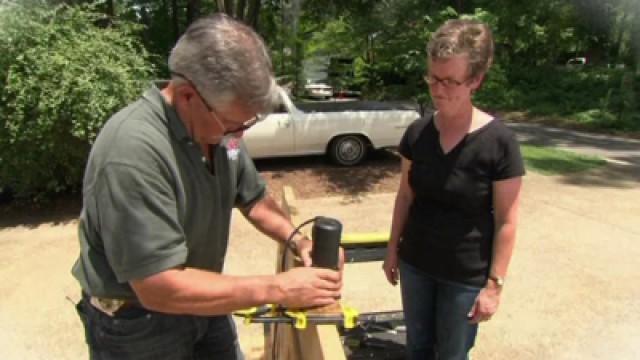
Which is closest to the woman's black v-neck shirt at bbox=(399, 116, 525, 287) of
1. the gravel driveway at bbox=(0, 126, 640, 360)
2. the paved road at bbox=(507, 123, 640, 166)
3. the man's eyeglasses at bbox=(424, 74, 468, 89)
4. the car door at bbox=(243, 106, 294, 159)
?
the man's eyeglasses at bbox=(424, 74, 468, 89)

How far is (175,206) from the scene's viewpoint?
1.44 metres

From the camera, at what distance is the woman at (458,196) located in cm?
219

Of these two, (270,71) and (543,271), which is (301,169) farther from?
(270,71)

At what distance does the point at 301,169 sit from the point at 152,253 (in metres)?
7.22

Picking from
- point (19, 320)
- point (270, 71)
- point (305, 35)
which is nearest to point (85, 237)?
point (270, 71)

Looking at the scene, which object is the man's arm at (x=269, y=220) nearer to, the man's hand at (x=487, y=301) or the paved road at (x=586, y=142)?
the man's hand at (x=487, y=301)

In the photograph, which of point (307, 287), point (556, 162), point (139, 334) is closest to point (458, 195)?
point (307, 287)

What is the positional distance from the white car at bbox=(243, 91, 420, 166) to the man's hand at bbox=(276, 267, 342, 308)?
676 centimetres

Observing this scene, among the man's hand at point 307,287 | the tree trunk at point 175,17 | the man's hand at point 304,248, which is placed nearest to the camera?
the man's hand at point 307,287

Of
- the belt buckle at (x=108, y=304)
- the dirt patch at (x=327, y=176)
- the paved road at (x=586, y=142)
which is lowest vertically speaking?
the paved road at (x=586, y=142)

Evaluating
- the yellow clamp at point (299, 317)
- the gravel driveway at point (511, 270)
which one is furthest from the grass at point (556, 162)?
the yellow clamp at point (299, 317)

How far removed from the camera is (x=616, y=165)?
10141 millimetres

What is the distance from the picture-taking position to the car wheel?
8648 mm

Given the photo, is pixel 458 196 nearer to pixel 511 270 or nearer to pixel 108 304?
pixel 108 304
